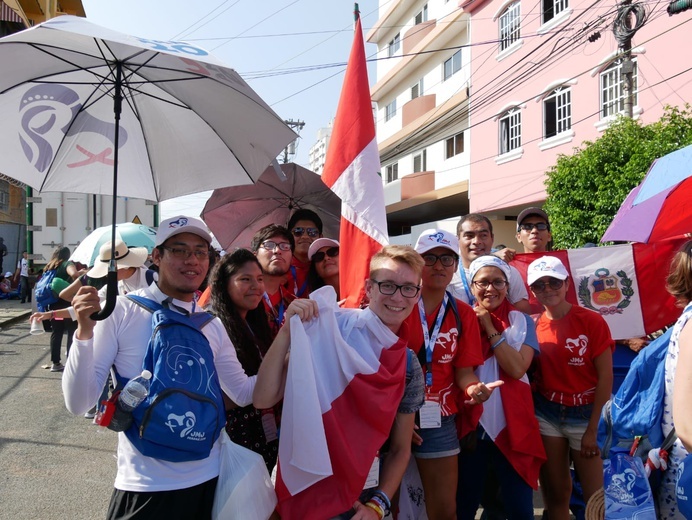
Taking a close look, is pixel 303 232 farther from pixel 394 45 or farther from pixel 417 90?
pixel 394 45

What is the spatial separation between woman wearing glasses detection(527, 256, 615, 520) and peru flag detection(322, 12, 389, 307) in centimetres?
111

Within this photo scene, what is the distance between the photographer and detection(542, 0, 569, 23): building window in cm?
1555

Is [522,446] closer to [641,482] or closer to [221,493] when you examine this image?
[641,482]

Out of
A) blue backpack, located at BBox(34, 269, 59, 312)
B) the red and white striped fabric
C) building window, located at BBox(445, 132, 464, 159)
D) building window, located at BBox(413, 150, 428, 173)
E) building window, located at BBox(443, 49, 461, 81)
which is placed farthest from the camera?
building window, located at BBox(413, 150, 428, 173)

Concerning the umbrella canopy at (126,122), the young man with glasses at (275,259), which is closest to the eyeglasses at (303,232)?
the young man with glasses at (275,259)

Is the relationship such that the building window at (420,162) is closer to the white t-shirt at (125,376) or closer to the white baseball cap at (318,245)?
the white baseball cap at (318,245)

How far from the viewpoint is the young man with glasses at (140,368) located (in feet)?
6.91

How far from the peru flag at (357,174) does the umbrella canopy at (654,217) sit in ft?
4.72

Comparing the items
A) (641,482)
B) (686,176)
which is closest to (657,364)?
(641,482)

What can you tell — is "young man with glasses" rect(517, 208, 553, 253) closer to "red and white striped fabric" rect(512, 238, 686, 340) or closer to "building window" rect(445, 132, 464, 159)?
"red and white striped fabric" rect(512, 238, 686, 340)

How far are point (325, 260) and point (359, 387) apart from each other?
1889mm

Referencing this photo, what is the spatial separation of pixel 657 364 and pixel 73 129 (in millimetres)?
3206

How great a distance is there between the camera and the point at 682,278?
7.84 feet

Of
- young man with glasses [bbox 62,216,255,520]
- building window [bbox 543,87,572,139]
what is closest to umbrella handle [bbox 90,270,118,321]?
young man with glasses [bbox 62,216,255,520]
